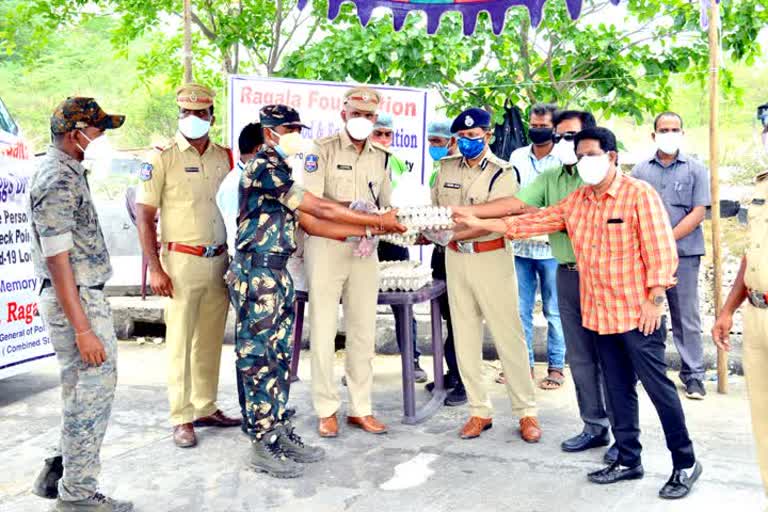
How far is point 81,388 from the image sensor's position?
3324mm

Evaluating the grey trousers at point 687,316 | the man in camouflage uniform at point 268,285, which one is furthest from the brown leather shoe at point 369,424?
the grey trousers at point 687,316

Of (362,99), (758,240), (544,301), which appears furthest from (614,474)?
(362,99)

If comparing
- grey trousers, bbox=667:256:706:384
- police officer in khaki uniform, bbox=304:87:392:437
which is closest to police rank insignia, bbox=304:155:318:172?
police officer in khaki uniform, bbox=304:87:392:437

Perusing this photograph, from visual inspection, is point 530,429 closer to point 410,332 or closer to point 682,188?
point 410,332

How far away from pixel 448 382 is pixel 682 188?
75.7 inches

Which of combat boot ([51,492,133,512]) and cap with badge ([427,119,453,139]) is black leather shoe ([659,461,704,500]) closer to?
combat boot ([51,492,133,512])

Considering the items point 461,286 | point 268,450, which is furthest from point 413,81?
point 268,450

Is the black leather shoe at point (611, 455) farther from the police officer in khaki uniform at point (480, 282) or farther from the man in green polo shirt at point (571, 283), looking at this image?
the police officer in khaki uniform at point (480, 282)

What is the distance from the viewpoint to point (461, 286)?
4.49 metres

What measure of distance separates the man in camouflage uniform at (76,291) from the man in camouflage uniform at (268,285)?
27.5 inches

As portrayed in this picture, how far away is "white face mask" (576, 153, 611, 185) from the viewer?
3604 mm

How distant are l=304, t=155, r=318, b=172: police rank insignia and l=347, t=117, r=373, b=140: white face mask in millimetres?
248

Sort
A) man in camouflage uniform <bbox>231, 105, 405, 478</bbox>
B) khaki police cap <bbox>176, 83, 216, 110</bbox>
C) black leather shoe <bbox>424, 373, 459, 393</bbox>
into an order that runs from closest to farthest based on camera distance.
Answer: man in camouflage uniform <bbox>231, 105, 405, 478</bbox> → khaki police cap <bbox>176, 83, 216, 110</bbox> → black leather shoe <bbox>424, 373, 459, 393</bbox>

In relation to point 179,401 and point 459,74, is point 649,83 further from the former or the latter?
point 179,401
